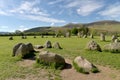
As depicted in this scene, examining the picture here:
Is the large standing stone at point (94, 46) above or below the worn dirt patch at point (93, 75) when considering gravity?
above

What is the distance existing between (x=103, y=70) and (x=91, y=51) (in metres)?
7.21

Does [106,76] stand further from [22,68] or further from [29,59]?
[29,59]

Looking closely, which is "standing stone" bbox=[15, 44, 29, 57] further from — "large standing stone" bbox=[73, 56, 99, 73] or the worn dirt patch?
"large standing stone" bbox=[73, 56, 99, 73]

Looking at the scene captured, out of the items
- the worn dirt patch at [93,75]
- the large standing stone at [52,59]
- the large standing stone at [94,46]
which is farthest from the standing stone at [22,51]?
the large standing stone at [94,46]

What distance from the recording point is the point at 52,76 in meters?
10.5

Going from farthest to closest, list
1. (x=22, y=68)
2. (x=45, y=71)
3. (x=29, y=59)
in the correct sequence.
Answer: (x=29, y=59) < (x=22, y=68) < (x=45, y=71)

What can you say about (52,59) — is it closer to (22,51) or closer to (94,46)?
(22,51)

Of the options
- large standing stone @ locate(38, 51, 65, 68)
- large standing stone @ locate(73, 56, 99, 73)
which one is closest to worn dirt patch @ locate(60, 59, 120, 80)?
large standing stone @ locate(73, 56, 99, 73)

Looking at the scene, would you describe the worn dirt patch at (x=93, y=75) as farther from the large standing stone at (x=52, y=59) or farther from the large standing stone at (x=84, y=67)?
the large standing stone at (x=52, y=59)

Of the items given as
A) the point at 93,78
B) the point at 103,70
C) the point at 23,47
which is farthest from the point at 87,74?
the point at 23,47

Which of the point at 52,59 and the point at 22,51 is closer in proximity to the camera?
the point at 52,59

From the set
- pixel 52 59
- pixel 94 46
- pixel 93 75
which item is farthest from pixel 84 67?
pixel 94 46

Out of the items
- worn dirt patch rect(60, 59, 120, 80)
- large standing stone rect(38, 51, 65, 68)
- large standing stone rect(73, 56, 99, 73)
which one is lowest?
worn dirt patch rect(60, 59, 120, 80)

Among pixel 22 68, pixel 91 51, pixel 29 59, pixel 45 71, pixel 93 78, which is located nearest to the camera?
pixel 93 78
